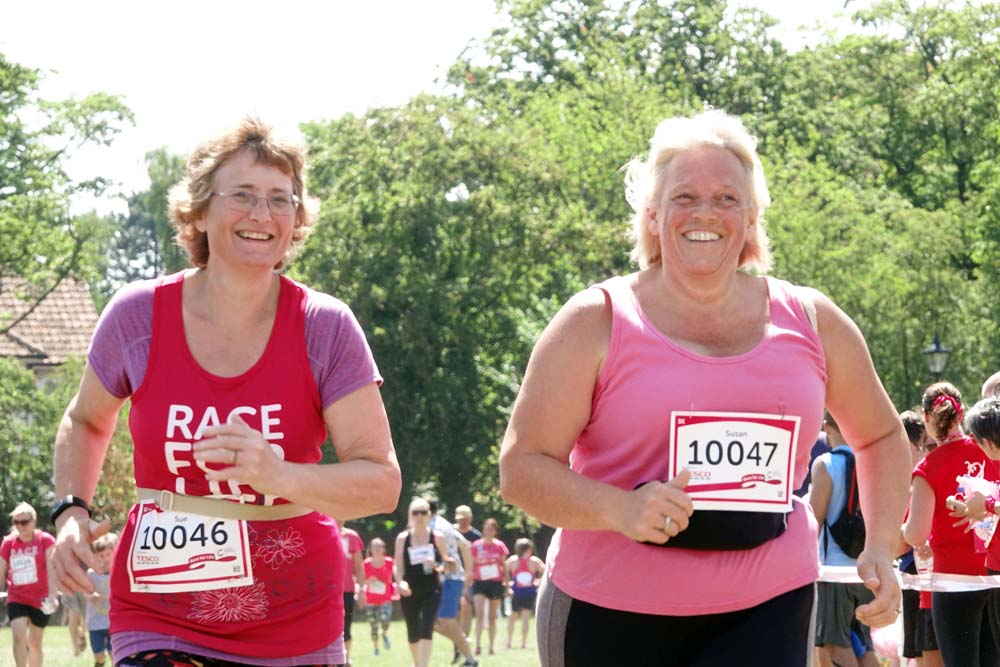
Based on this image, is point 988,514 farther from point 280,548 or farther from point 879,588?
point 280,548

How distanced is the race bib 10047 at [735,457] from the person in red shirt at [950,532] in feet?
16.7

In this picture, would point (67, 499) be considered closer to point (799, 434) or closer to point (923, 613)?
point (799, 434)

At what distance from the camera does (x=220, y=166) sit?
15.0 feet

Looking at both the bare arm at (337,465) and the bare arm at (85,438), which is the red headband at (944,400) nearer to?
the bare arm at (337,465)

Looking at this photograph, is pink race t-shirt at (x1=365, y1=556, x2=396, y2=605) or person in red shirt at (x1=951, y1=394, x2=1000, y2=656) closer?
person in red shirt at (x1=951, y1=394, x2=1000, y2=656)

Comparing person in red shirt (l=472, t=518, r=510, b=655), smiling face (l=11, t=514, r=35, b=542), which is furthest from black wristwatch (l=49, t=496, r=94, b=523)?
person in red shirt (l=472, t=518, r=510, b=655)

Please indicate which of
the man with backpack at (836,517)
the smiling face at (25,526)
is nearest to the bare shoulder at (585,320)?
the man with backpack at (836,517)

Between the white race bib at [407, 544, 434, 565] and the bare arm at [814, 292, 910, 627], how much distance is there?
15.1 m

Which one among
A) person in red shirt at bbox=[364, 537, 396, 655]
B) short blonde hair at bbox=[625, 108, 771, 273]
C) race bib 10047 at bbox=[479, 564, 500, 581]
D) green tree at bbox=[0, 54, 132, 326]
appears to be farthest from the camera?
green tree at bbox=[0, 54, 132, 326]

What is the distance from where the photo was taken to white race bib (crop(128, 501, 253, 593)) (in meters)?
4.33

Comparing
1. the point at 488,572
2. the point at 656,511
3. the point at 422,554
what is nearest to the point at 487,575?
the point at 488,572

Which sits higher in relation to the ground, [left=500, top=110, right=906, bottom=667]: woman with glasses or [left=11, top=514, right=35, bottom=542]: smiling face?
[left=500, top=110, right=906, bottom=667]: woman with glasses

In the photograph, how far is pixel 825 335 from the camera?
460 cm

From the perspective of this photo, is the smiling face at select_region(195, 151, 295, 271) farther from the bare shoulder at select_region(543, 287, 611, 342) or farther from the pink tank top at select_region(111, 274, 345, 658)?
the bare shoulder at select_region(543, 287, 611, 342)
